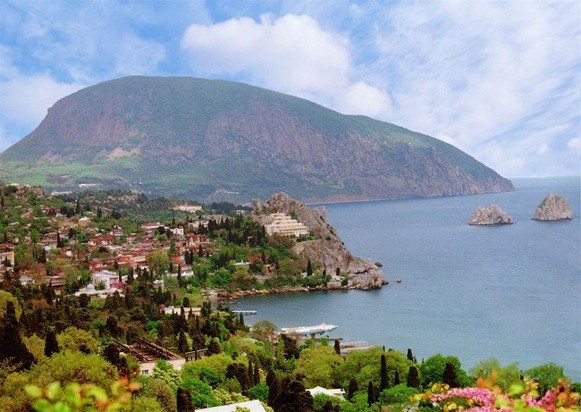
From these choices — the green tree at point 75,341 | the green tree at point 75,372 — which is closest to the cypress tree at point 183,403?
the green tree at point 75,372

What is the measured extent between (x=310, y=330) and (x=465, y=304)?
10.2 m

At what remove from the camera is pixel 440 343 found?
95.3 feet

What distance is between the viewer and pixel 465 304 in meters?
37.7

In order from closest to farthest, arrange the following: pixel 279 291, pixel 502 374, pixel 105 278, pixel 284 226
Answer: pixel 502 374 → pixel 105 278 → pixel 279 291 → pixel 284 226

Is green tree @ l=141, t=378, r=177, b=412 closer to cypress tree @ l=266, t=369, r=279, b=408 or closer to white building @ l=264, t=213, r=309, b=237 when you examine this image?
cypress tree @ l=266, t=369, r=279, b=408

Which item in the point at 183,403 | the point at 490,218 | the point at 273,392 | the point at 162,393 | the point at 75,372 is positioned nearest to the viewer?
the point at 75,372

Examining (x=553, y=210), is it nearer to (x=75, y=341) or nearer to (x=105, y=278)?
(x=105, y=278)

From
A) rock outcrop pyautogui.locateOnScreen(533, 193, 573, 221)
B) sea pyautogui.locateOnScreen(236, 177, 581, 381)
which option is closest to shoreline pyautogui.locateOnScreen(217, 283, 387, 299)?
sea pyautogui.locateOnScreen(236, 177, 581, 381)

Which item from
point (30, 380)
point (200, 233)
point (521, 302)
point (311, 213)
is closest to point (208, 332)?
point (30, 380)

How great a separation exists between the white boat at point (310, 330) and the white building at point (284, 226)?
Answer: 2277 cm

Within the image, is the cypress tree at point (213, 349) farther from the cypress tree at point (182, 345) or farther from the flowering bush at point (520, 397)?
the flowering bush at point (520, 397)

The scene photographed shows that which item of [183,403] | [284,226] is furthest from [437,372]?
[284,226]

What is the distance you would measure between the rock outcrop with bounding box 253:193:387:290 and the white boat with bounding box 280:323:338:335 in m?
12.3

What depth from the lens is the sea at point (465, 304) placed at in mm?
28609
